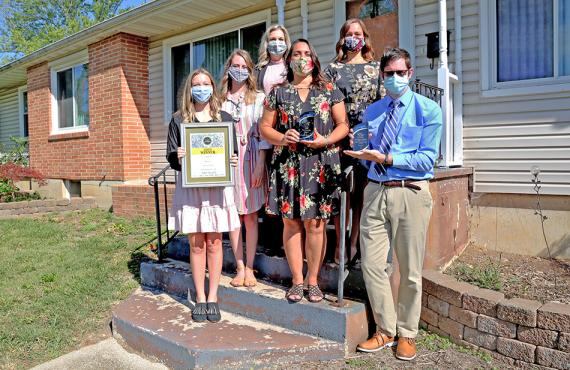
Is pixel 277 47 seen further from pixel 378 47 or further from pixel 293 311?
pixel 378 47

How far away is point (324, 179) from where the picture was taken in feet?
10.1

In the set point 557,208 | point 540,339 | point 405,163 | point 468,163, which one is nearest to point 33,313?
point 405,163

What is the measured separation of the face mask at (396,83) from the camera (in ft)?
9.17

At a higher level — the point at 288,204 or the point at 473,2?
the point at 473,2

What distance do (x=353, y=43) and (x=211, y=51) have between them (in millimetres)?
5869

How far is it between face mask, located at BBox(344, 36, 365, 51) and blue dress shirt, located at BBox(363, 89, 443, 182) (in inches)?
20.4

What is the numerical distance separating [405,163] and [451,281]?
1.22m

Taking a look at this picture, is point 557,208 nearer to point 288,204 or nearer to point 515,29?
point 515,29

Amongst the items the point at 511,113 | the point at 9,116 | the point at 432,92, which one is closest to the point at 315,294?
the point at 432,92

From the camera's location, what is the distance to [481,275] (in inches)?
145

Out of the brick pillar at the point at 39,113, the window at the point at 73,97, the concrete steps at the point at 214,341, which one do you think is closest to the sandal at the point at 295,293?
the concrete steps at the point at 214,341

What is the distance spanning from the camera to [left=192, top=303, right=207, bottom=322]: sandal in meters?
3.46

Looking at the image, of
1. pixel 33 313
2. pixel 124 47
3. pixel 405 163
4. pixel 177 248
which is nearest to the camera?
pixel 405 163

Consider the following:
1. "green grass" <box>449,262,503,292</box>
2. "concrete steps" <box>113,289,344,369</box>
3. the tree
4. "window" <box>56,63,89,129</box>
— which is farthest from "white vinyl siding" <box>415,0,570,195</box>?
the tree
